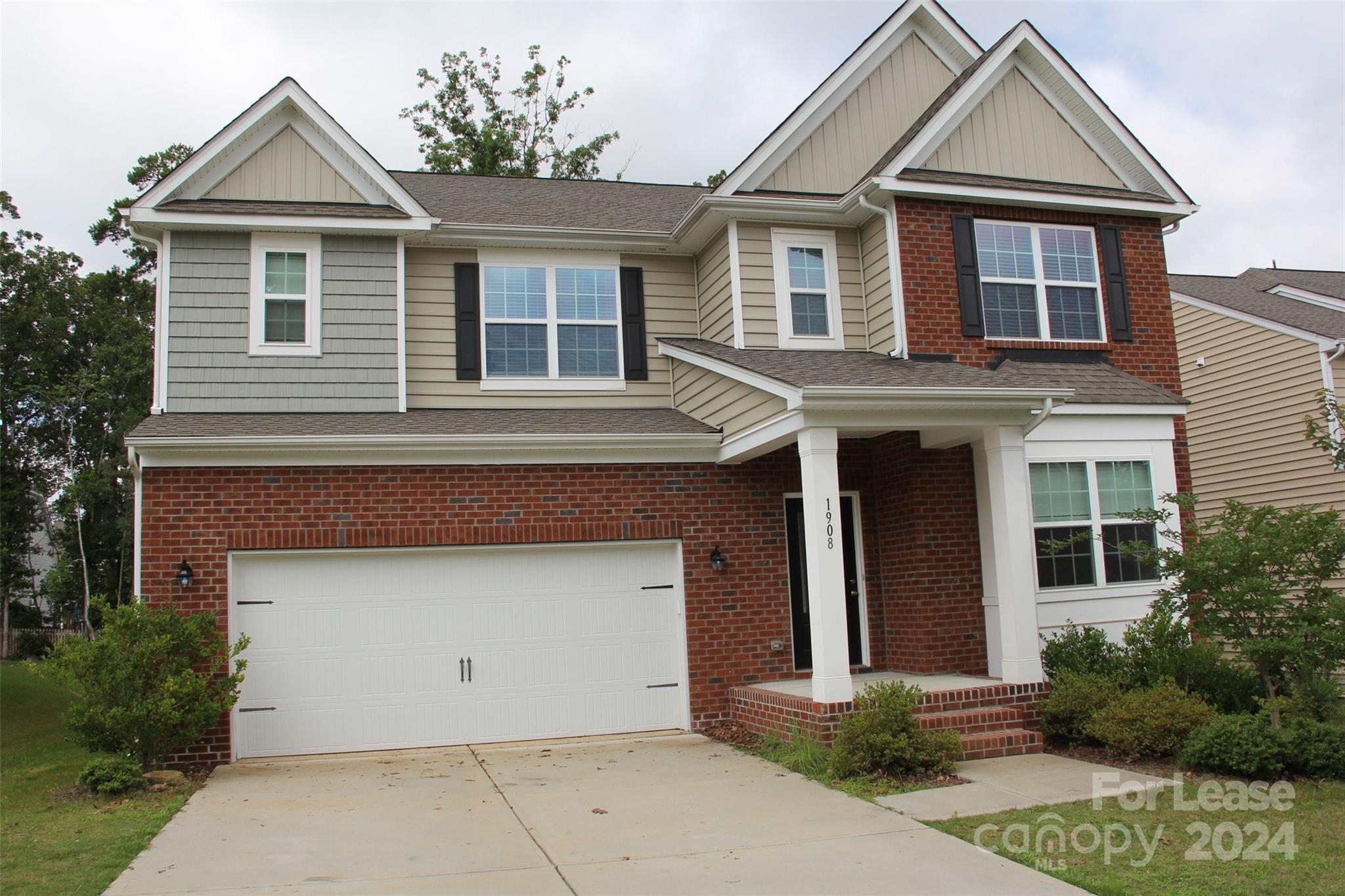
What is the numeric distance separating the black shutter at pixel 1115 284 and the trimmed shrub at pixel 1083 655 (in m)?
3.86

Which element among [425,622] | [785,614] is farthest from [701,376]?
[425,622]

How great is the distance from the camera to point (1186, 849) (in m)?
6.42

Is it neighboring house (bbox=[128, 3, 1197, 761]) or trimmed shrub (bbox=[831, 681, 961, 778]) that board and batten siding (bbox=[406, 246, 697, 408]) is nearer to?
neighboring house (bbox=[128, 3, 1197, 761])

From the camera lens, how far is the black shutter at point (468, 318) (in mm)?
12508

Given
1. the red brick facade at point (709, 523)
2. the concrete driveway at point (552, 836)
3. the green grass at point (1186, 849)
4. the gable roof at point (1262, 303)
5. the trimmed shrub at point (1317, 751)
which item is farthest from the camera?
the gable roof at point (1262, 303)

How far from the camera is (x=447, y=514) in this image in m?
11.3

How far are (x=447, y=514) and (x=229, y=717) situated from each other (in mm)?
2937

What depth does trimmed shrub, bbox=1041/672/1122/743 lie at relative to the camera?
970cm

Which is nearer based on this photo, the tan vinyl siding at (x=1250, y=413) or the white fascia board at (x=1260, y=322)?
the white fascia board at (x=1260, y=322)

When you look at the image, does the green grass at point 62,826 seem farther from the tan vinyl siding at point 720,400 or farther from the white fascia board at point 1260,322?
the white fascia board at point 1260,322

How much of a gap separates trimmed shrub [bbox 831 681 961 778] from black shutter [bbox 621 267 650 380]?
5.58 metres

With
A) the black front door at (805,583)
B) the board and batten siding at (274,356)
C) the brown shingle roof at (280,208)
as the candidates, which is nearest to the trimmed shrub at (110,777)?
the board and batten siding at (274,356)

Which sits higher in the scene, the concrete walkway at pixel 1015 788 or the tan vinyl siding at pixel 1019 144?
the tan vinyl siding at pixel 1019 144

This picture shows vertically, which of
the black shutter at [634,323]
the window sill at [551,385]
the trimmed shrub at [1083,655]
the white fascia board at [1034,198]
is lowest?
the trimmed shrub at [1083,655]
